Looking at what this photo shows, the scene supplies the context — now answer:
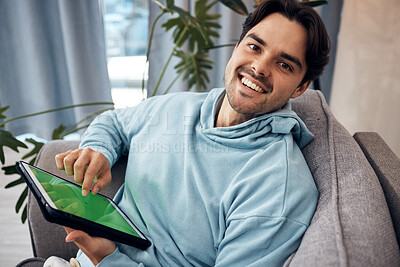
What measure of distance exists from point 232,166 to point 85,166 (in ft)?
1.29

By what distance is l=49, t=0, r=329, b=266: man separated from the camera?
712mm

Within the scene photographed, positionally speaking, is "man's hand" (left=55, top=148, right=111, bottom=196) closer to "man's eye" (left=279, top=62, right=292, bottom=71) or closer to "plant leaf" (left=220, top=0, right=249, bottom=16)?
"man's eye" (left=279, top=62, right=292, bottom=71)

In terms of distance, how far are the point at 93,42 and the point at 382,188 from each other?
6.44 ft

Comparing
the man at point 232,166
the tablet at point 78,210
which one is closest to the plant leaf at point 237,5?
the man at point 232,166

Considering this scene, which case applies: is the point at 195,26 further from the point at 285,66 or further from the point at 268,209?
the point at 268,209

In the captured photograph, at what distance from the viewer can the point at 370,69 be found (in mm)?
1850

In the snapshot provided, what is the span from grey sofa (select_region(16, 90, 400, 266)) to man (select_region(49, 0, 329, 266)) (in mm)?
52

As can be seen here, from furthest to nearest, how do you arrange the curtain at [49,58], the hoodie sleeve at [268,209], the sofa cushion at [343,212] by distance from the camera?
the curtain at [49,58] < the hoodie sleeve at [268,209] < the sofa cushion at [343,212]

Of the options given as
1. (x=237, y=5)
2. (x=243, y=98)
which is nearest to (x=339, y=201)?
(x=243, y=98)

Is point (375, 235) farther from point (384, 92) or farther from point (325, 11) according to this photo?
point (325, 11)

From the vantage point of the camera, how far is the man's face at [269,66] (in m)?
0.86

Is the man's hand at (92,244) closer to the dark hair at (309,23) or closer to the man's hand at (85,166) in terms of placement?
the man's hand at (85,166)

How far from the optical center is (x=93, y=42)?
85.0 inches

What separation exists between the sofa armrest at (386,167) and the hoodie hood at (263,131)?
179 mm
